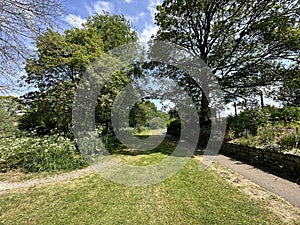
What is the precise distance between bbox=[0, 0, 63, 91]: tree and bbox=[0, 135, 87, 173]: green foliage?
3077 millimetres

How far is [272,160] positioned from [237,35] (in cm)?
685

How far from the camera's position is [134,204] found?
2.96 meters

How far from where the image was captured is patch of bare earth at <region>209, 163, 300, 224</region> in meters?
2.42

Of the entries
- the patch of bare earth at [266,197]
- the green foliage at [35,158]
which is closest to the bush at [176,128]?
the patch of bare earth at [266,197]

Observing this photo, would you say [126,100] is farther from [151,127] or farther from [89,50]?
[151,127]

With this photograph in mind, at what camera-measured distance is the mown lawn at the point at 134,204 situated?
2492 mm

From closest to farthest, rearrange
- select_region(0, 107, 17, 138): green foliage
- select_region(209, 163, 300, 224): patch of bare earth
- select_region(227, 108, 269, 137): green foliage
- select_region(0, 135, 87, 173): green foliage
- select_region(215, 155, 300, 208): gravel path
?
select_region(209, 163, 300, 224): patch of bare earth → select_region(215, 155, 300, 208): gravel path → select_region(0, 135, 87, 173): green foliage → select_region(227, 108, 269, 137): green foliage → select_region(0, 107, 17, 138): green foliage

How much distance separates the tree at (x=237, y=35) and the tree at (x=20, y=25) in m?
8.00

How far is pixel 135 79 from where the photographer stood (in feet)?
40.5

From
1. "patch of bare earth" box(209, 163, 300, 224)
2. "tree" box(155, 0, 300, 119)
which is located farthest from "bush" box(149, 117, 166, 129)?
"patch of bare earth" box(209, 163, 300, 224)

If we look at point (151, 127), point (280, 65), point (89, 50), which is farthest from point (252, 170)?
point (151, 127)

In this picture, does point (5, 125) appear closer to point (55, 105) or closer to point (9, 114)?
point (9, 114)

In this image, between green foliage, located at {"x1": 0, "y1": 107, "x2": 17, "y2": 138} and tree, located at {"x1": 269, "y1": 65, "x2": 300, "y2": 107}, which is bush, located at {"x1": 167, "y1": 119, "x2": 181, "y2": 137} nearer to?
tree, located at {"x1": 269, "y1": 65, "x2": 300, "y2": 107}

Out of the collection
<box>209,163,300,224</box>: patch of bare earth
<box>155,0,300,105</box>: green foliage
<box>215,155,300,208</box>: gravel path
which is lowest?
<box>209,163,300,224</box>: patch of bare earth
